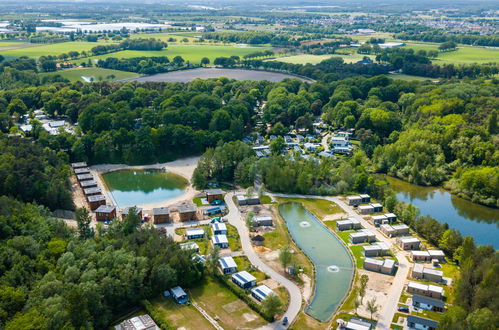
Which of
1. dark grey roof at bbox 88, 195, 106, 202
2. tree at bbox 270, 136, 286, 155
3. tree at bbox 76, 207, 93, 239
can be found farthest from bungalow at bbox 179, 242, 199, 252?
tree at bbox 270, 136, 286, 155

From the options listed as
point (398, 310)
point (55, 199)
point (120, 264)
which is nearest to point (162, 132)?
point (55, 199)

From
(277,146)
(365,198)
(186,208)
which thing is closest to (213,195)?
(186,208)

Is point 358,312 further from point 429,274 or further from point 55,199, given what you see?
point 55,199

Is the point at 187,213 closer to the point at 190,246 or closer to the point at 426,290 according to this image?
the point at 190,246

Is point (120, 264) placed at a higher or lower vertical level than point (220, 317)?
higher

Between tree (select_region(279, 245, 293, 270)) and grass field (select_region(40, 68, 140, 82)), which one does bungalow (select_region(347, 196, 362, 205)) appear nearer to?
tree (select_region(279, 245, 293, 270))

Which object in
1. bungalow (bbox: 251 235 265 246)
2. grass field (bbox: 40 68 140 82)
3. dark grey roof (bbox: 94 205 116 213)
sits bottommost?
dark grey roof (bbox: 94 205 116 213)

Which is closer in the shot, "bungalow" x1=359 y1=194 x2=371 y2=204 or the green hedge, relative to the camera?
the green hedge
